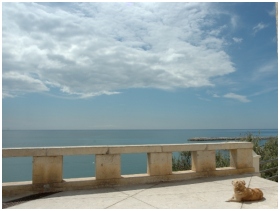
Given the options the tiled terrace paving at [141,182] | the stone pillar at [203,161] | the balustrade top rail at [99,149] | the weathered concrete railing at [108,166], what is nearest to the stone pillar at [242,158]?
the tiled terrace paving at [141,182]

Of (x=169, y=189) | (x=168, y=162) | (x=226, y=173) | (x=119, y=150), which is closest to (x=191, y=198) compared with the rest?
(x=169, y=189)

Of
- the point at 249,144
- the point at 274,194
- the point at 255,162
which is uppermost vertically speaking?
the point at 249,144

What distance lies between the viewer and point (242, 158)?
7.38 m

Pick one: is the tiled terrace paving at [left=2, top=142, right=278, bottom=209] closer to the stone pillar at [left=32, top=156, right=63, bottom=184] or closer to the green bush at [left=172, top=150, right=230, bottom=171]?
the stone pillar at [left=32, top=156, right=63, bottom=184]

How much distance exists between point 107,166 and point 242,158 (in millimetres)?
3666

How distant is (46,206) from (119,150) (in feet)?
6.41

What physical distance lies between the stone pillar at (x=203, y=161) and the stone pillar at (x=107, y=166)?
2.01m

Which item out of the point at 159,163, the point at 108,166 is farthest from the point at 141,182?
the point at 108,166

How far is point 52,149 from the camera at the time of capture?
583cm

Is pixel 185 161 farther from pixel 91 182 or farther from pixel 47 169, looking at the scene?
pixel 47 169

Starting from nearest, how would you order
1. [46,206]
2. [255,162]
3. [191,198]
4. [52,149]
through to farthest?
[46,206], [191,198], [52,149], [255,162]

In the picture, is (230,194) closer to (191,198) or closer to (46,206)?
(191,198)

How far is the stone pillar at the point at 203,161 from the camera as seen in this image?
6893 millimetres

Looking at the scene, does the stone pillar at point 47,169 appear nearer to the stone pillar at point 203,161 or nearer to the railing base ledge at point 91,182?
the railing base ledge at point 91,182
